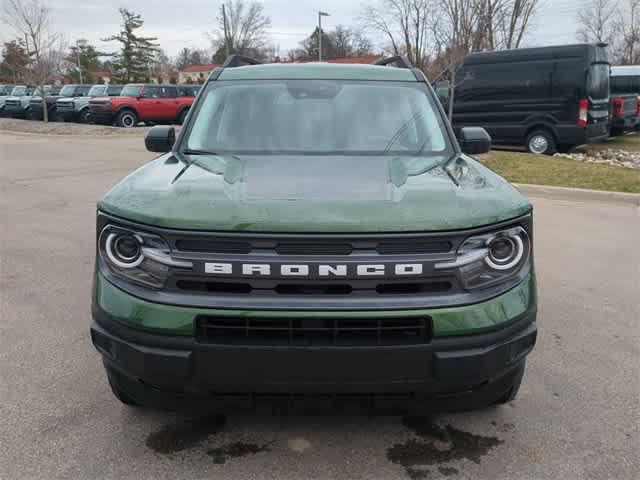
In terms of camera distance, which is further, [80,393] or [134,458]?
[80,393]

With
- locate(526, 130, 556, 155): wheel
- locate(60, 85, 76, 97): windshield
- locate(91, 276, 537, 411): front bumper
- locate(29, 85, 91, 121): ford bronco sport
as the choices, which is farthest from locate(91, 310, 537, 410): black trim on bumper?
locate(60, 85, 76, 97): windshield

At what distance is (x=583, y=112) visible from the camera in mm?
13023

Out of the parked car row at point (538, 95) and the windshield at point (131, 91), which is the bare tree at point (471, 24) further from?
the windshield at point (131, 91)

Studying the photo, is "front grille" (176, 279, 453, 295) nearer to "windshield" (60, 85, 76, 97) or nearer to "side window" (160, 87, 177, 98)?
"side window" (160, 87, 177, 98)

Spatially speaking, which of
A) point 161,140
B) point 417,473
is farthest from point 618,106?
point 417,473

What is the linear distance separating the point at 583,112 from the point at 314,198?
12.5 m

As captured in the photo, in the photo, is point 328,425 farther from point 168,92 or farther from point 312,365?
point 168,92

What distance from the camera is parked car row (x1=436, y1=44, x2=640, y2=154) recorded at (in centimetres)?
1306

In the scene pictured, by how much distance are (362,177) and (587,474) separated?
1.60m

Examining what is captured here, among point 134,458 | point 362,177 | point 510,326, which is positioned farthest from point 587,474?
point 134,458

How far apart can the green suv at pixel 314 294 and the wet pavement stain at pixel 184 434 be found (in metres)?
0.31

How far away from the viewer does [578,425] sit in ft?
9.39

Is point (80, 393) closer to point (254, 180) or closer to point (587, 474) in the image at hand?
point (254, 180)

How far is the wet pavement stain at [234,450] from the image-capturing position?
2561 mm
